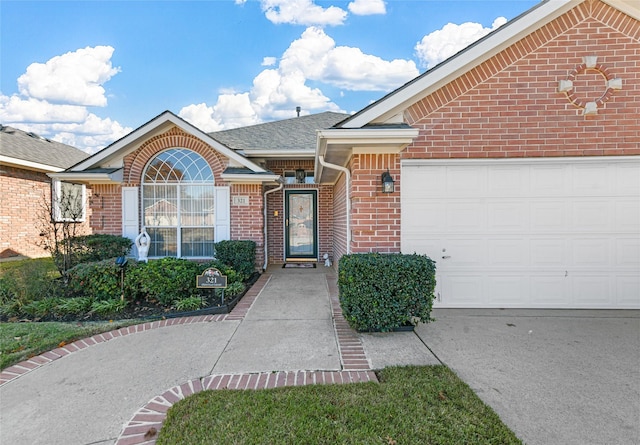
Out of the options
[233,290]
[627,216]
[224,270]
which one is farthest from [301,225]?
[627,216]

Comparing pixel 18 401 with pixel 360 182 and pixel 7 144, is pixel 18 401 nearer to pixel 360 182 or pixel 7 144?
pixel 360 182

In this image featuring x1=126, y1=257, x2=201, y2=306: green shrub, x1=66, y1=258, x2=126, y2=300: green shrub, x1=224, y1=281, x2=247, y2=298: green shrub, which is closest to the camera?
x1=126, y1=257, x2=201, y2=306: green shrub

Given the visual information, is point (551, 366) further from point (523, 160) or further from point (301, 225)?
point (301, 225)

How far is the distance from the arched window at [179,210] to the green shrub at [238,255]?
2.56ft

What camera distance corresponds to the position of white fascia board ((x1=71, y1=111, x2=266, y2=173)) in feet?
25.5

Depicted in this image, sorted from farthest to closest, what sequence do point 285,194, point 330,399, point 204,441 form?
point 285,194 → point 330,399 → point 204,441

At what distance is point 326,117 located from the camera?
13.0 metres

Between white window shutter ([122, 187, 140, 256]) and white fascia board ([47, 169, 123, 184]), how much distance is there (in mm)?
356

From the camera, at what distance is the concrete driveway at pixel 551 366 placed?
98.2 inches

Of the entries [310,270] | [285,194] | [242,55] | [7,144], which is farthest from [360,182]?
[7,144]

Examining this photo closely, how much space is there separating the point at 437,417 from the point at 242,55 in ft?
48.4

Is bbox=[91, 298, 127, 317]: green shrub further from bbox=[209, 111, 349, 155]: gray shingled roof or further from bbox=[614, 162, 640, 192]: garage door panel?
bbox=[614, 162, 640, 192]: garage door panel

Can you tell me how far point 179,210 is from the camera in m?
8.55

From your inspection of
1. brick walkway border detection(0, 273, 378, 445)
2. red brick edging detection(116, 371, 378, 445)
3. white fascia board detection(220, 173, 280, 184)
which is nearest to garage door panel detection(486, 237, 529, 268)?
brick walkway border detection(0, 273, 378, 445)
